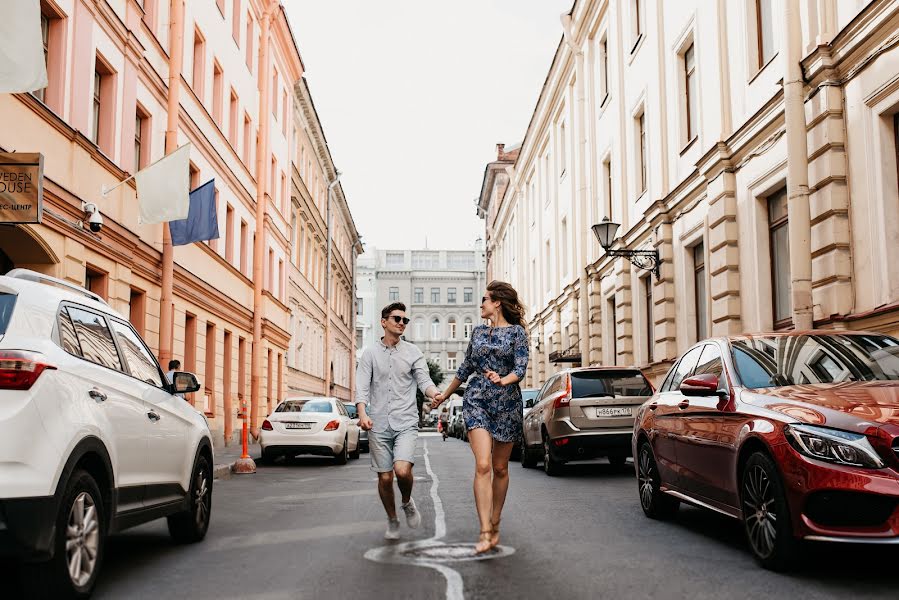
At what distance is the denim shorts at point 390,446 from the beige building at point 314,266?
3082 cm

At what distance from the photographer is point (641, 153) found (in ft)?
77.9

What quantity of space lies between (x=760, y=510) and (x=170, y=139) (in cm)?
1562

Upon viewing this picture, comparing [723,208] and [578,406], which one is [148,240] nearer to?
[578,406]

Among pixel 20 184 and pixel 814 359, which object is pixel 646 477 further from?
pixel 20 184

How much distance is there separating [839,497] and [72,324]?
4487mm

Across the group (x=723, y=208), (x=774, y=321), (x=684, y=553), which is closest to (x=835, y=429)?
(x=684, y=553)

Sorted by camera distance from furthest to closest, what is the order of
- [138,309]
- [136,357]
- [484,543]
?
[138,309], [136,357], [484,543]

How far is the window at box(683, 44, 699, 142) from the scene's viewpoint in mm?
19484

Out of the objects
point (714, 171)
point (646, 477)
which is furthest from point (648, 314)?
point (646, 477)

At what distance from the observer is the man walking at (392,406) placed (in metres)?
7.51

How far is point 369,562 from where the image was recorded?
21.7 ft

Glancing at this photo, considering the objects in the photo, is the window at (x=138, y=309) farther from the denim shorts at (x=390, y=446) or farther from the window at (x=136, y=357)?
the denim shorts at (x=390, y=446)

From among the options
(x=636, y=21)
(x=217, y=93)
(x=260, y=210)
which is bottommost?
(x=260, y=210)

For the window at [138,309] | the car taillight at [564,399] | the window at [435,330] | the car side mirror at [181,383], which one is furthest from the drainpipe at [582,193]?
the window at [435,330]
